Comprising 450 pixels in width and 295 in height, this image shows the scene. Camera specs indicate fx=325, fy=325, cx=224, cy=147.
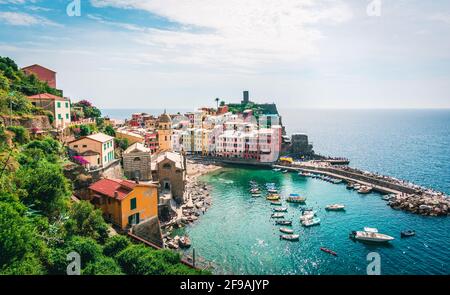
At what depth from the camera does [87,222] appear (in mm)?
20203

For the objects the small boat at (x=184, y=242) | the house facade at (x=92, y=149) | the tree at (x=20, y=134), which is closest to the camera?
the tree at (x=20, y=134)

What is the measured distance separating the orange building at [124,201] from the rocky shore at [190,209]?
319cm

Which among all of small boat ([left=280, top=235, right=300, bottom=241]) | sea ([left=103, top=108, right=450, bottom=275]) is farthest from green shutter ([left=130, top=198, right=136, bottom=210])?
small boat ([left=280, top=235, right=300, bottom=241])

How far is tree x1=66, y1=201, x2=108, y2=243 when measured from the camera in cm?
1988

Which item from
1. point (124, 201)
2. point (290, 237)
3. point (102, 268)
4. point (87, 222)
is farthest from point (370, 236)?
point (87, 222)

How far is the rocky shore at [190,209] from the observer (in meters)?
27.3

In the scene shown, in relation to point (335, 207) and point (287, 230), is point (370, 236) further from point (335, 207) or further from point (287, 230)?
point (335, 207)

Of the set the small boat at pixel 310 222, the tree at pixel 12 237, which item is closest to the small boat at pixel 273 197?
the small boat at pixel 310 222

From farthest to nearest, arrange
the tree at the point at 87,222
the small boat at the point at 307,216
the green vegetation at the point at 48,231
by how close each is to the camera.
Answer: the small boat at the point at 307,216, the tree at the point at 87,222, the green vegetation at the point at 48,231

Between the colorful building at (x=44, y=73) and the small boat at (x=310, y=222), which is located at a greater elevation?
the colorful building at (x=44, y=73)

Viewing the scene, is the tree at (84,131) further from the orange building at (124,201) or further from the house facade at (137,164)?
the orange building at (124,201)

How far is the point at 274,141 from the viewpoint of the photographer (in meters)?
63.7

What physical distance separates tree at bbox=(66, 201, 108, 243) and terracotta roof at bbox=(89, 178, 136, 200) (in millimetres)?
3034

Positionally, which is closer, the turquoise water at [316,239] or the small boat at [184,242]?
the turquoise water at [316,239]
